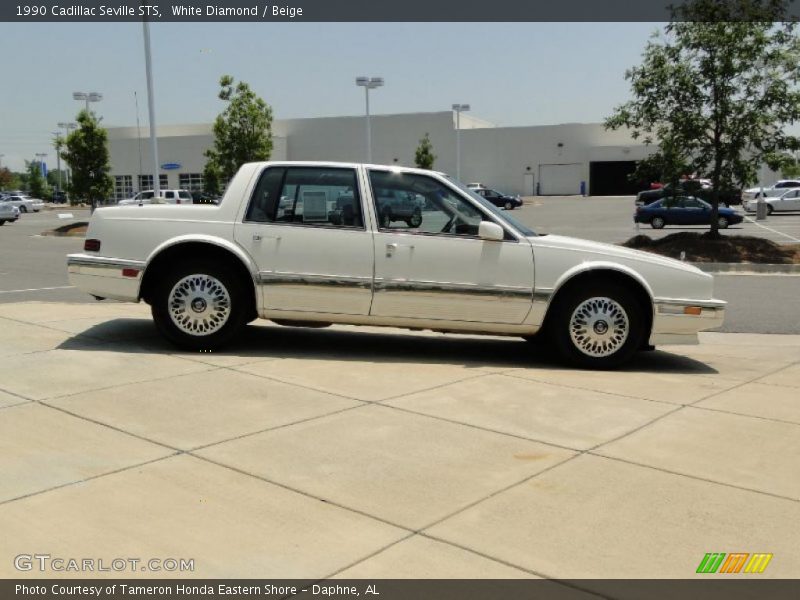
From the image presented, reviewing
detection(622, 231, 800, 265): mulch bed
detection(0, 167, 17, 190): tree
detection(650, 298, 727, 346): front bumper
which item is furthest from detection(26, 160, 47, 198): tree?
detection(650, 298, 727, 346): front bumper

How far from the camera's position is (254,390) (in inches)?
237

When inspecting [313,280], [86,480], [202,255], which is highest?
[202,255]

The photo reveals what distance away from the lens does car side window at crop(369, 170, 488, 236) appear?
7.26 meters

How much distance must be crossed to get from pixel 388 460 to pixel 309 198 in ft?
11.1

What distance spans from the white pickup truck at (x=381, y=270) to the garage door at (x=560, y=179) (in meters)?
71.0

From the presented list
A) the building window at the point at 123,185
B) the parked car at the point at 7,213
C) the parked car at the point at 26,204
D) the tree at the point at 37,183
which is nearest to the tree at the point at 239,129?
the parked car at the point at 7,213

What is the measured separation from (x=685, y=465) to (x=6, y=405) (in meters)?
4.24

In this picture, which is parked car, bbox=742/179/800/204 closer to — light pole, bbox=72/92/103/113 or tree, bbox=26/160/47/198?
light pole, bbox=72/92/103/113

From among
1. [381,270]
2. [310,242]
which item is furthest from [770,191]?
[310,242]

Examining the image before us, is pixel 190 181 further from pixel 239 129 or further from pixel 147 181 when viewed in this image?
pixel 239 129

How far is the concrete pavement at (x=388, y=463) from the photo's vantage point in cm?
353

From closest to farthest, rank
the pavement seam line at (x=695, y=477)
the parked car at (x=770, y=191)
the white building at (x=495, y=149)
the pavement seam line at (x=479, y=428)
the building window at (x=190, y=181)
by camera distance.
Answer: the pavement seam line at (x=695, y=477) → the pavement seam line at (x=479, y=428) → the parked car at (x=770, y=191) → the white building at (x=495, y=149) → the building window at (x=190, y=181)

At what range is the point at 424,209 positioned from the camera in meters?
7.30
